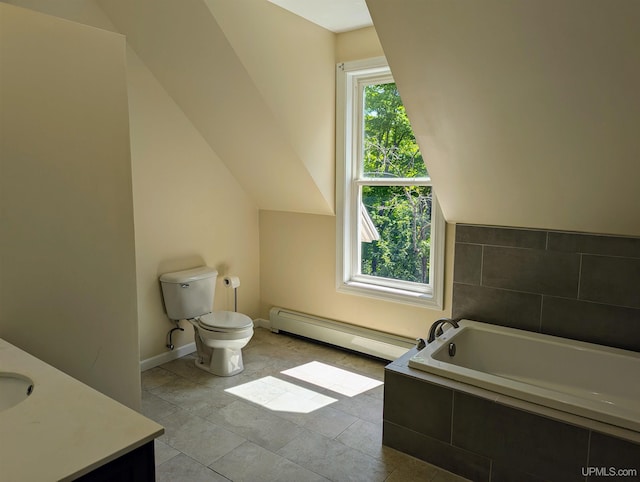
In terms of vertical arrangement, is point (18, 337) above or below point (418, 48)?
below

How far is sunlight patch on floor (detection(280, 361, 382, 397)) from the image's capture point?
10.2 ft

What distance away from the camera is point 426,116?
94.1 inches

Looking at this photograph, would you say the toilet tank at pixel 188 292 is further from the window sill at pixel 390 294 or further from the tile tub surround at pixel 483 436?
the tile tub surround at pixel 483 436

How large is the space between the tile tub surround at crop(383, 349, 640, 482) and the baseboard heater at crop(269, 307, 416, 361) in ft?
3.01

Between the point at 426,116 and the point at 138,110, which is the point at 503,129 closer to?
the point at 426,116

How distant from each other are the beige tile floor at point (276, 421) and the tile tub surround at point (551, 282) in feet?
3.09

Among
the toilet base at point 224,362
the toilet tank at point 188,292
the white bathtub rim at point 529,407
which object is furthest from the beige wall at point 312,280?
the white bathtub rim at point 529,407

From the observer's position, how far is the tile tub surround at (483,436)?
6.36 ft

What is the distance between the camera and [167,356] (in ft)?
11.4

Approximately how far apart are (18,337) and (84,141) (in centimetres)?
82

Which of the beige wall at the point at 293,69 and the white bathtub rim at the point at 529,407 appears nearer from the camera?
the white bathtub rim at the point at 529,407

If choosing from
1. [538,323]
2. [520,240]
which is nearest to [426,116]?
[520,240]

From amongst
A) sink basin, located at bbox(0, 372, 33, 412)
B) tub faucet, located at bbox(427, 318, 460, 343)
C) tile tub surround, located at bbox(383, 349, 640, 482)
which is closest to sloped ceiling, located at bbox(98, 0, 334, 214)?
tub faucet, located at bbox(427, 318, 460, 343)

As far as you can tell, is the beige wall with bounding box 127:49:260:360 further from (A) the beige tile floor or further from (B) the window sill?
(B) the window sill
